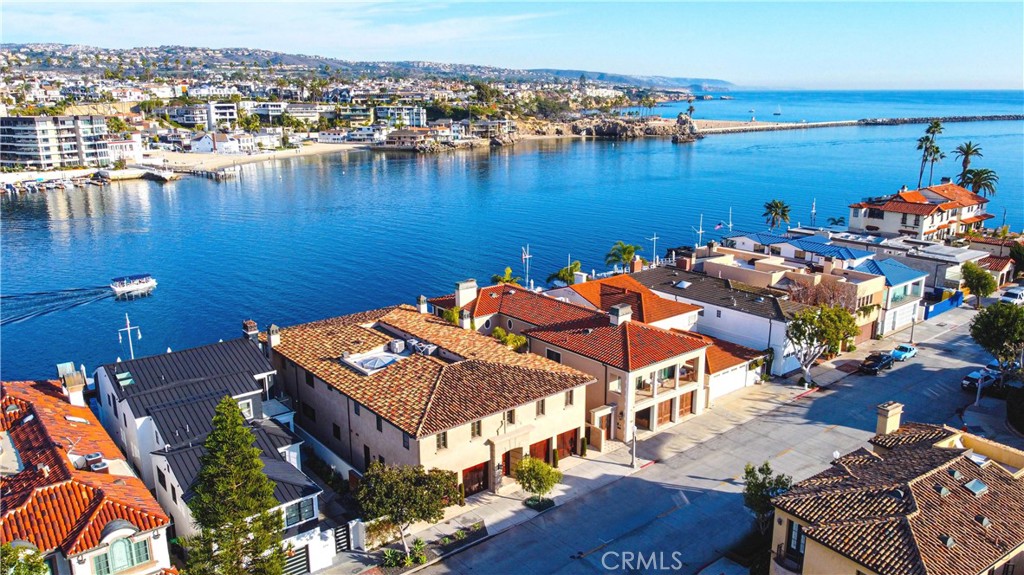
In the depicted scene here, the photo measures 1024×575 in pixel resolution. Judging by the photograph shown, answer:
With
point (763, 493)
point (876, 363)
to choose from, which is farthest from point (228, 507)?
point (876, 363)

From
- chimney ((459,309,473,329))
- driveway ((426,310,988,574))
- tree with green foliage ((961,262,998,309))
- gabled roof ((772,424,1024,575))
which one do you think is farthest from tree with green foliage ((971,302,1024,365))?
chimney ((459,309,473,329))

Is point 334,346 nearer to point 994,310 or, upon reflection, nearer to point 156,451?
point 156,451

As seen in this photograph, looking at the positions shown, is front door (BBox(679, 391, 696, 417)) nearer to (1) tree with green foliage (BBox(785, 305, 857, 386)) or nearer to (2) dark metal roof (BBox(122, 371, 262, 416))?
(1) tree with green foliage (BBox(785, 305, 857, 386))

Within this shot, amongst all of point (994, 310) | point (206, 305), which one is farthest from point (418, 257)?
point (994, 310)

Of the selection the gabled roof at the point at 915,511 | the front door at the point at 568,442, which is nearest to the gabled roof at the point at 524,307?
the front door at the point at 568,442

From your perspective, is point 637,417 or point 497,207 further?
Result: point 497,207

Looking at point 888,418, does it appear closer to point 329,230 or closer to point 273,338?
point 273,338
